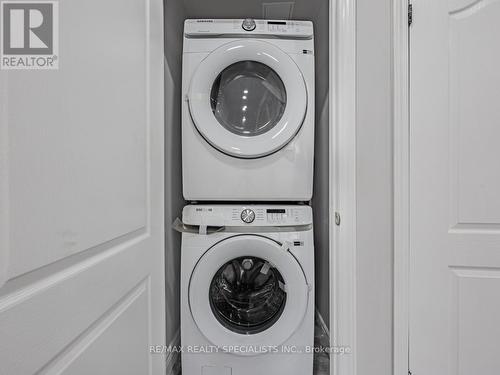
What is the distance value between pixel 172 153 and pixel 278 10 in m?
1.02

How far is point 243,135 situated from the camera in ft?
5.02

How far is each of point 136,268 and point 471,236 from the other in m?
1.11

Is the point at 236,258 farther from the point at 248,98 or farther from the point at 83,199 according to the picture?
the point at 83,199

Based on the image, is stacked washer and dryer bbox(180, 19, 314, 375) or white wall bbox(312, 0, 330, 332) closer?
stacked washer and dryer bbox(180, 19, 314, 375)

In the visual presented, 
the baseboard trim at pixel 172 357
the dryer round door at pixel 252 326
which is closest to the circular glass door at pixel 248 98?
the dryer round door at pixel 252 326

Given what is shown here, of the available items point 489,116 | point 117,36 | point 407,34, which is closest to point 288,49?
point 407,34

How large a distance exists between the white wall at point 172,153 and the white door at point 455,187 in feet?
3.55

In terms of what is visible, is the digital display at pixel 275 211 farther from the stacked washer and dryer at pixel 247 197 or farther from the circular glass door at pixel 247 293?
the circular glass door at pixel 247 293

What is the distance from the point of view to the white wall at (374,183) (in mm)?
1161

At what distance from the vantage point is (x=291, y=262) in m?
1.41

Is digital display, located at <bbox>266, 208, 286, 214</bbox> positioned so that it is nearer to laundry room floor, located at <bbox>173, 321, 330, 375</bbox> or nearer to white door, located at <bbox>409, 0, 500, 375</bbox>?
white door, located at <bbox>409, 0, 500, 375</bbox>

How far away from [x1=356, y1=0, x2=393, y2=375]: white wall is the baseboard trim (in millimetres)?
909

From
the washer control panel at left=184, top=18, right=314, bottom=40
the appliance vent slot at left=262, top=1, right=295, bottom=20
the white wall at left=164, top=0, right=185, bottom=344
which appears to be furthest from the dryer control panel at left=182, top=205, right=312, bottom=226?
the appliance vent slot at left=262, top=1, right=295, bottom=20

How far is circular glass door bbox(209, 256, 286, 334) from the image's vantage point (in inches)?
59.1
